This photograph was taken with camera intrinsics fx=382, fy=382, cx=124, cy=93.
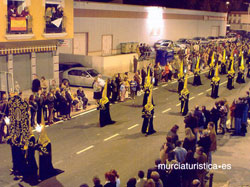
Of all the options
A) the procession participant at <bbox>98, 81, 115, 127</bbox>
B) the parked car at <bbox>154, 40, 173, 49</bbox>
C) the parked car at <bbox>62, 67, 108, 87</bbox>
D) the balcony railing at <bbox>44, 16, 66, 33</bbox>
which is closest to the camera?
the procession participant at <bbox>98, 81, 115, 127</bbox>

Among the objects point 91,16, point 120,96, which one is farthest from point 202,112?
point 91,16

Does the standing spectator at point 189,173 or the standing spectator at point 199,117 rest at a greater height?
the standing spectator at point 199,117

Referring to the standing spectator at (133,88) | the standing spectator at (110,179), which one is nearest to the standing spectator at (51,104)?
the standing spectator at (133,88)

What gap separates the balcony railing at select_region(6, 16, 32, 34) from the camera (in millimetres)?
20984

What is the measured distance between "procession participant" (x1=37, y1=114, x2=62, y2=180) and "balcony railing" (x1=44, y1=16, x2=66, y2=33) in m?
12.8

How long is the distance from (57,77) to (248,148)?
577 inches

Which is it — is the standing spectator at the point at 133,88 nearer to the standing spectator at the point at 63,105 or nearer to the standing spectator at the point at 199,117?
the standing spectator at the point at 63,105

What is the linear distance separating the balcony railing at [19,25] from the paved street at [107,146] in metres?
6.33

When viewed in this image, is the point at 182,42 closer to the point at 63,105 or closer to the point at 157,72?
the point at 157,72

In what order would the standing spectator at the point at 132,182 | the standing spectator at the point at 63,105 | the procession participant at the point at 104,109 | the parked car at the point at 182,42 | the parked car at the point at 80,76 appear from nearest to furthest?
the standing spectator at the point at 132,182
the procession participant at the point at 104,109
the standing spectator at the point at 63,105
the parked car at the point at 80,76
the parked car at the point at 182,42

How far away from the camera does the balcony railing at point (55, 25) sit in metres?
23.4

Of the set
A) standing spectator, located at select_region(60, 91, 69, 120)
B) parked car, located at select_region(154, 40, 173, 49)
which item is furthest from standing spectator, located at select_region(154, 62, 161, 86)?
parked car, located at select_region(154, 40, 173, 49)

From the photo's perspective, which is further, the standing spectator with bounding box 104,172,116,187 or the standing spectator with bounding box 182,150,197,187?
the standing spectator with bounding box 182,150,197,187

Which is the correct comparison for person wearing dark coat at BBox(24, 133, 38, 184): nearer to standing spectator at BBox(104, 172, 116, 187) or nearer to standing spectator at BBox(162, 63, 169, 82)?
standing spectator at BBox(104, 172, 116, 187)
